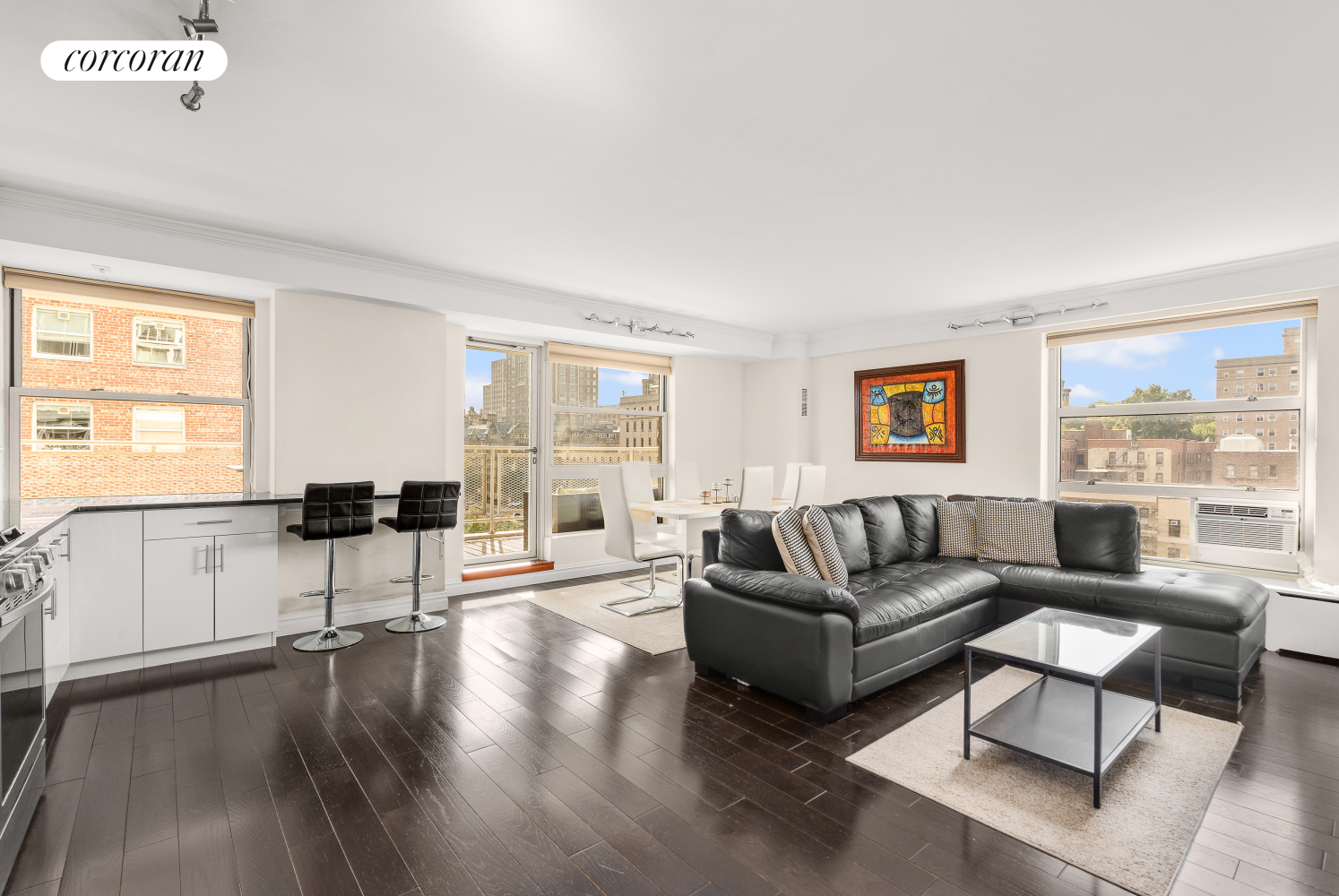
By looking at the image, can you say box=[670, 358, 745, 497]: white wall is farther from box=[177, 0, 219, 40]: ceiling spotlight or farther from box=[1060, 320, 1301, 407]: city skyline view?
box=[177, 0, 219, 40]: ceiling spotlight

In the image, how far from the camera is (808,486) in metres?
5.84

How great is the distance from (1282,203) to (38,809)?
598 centimetres

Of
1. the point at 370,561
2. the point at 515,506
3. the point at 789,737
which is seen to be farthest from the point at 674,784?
the point at 515,506

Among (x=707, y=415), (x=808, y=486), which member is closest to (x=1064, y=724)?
(x=808, y=486)

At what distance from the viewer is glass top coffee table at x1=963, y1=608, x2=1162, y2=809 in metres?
2.22

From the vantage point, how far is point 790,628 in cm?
290

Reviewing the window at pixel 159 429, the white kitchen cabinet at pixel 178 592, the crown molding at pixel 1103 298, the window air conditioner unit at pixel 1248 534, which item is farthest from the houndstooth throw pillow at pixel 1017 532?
the window at pixel 159 429

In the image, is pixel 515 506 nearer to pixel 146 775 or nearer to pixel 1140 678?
pixel 146 775

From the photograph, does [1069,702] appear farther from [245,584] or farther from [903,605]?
[245,584]

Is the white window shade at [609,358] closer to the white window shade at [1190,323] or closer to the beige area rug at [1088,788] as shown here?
the white window shade at [1190,323]

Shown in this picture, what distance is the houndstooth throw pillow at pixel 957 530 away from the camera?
14.5 feet

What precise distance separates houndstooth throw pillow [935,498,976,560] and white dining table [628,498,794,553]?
156 cm

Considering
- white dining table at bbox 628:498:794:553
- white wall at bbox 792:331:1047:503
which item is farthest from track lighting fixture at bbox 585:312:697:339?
white wall at bbox 792:331:1047:503

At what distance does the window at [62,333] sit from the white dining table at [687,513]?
3.67m
